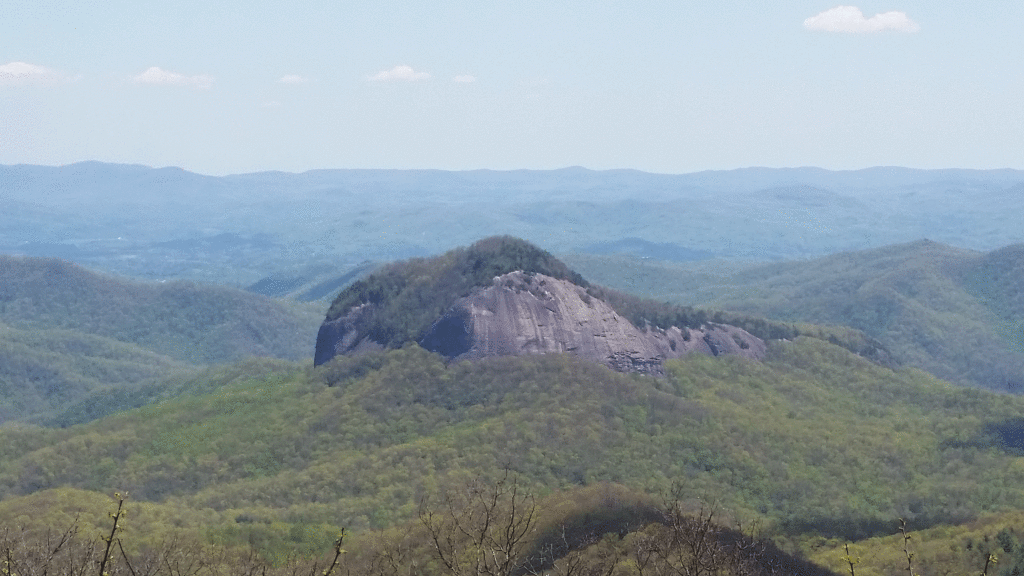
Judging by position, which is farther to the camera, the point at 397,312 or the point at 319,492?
the point at 397,312

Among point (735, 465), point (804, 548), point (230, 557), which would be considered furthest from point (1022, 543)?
point (230, 557)

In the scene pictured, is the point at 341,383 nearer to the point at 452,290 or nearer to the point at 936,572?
the point at 452,290

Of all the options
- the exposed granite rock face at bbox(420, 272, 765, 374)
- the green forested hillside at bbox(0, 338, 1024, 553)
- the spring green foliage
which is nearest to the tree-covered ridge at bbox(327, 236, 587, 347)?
the exposed granite rock face at bbox(420, 272, 765, 374)

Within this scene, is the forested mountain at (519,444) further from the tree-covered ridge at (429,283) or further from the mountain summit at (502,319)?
the mountain summit at (502,319)

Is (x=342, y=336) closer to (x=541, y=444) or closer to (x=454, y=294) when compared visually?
(x=454, y=294)

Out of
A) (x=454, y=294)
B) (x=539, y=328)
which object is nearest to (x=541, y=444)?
(x=539, y=328)

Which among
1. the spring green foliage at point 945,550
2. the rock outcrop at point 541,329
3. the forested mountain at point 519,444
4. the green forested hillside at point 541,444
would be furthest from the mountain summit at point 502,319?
the spring green foliage at point 945,550
